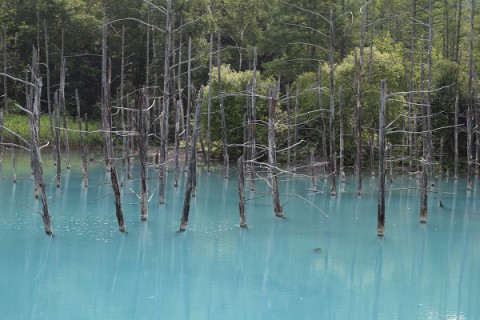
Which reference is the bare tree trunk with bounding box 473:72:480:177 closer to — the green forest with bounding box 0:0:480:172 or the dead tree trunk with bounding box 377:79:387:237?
the green forest with bounding box 0:0:480:172

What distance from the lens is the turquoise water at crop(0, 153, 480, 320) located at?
11.0 metres

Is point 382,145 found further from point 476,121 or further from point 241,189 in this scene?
point 476,121

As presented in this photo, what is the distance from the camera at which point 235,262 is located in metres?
13.9

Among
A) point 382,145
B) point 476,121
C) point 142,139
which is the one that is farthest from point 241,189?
point 476,121

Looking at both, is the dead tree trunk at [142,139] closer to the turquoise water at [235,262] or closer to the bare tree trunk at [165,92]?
the bare tree trunk at [165,92]

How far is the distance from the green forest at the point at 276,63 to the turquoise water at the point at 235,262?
8019mm

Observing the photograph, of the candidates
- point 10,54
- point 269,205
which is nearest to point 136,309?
point 269,205

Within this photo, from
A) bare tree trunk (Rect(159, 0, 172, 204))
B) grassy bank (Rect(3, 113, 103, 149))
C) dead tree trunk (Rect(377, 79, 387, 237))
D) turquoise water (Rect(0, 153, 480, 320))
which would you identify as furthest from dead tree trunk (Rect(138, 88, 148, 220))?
grassy bank (Rect(3, 113, 103, 149))

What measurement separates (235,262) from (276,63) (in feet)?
75.9

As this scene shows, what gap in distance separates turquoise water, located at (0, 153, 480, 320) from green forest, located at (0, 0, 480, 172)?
802cm

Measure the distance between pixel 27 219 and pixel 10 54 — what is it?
2434 cm

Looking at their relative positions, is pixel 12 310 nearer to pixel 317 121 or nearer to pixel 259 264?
pixel 259 264

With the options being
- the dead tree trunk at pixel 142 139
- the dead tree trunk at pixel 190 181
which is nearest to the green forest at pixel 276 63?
the dead tree trunk at pixel 190 181

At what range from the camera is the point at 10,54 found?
39344 mm
